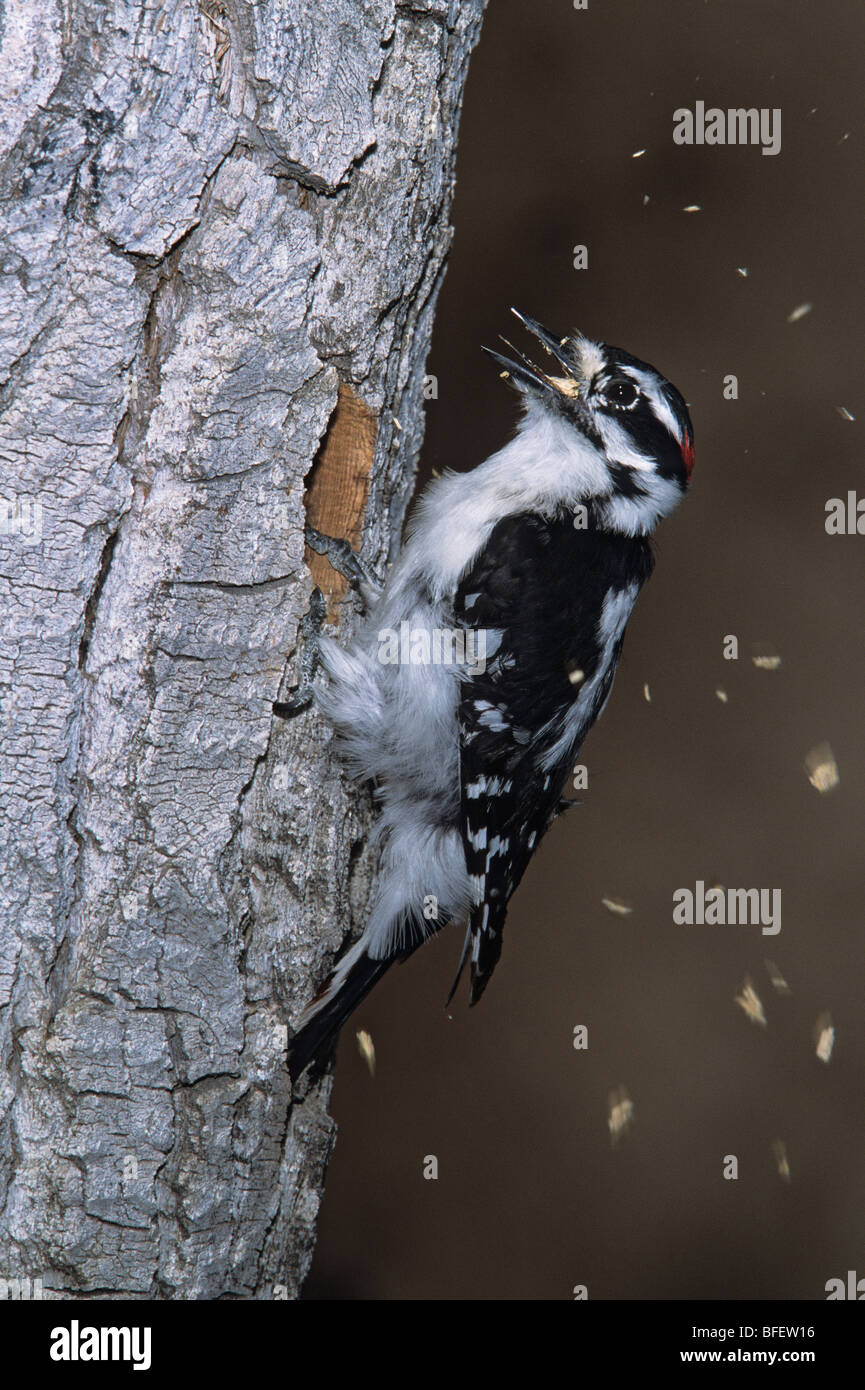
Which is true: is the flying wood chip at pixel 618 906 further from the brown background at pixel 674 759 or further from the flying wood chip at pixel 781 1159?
the flying wood chip at pixel 781 1159

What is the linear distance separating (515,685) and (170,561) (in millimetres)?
703

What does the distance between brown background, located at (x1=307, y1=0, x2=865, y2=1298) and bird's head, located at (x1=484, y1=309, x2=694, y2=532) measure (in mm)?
752

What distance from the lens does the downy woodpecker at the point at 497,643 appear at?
1.92m

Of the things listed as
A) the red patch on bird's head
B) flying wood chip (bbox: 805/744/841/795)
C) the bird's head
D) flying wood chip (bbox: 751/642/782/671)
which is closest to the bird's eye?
the bird's head

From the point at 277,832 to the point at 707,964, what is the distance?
1.69m

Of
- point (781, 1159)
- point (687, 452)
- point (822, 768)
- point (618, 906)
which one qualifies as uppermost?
point (687, 452)

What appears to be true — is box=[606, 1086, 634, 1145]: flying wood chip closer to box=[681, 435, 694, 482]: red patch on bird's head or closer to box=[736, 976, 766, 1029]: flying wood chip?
box=[736, 976, 766, 1029]: flying wood chip

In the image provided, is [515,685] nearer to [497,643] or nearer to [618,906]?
[497,643]

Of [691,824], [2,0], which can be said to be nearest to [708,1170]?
[691,824]

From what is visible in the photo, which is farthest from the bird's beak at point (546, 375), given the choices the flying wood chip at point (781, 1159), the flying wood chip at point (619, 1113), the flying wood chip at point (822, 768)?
the flying wood chip at point (781, 1159)

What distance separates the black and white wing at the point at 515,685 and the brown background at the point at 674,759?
94 centimetres

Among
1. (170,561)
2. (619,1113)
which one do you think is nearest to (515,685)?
(170,561)

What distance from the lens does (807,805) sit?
9.57 feet

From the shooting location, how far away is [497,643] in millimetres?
1994
